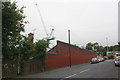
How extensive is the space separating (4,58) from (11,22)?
15.0 ft

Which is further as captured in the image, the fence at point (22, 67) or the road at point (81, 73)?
the fence at point (22, 67)

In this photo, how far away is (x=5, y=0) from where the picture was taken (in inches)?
739

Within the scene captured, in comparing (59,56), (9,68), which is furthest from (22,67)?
(59,56)

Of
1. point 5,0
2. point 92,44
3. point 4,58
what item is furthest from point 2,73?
point 92,44

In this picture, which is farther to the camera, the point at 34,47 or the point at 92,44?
the point at 92,44

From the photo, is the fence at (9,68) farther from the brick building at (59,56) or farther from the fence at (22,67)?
the brick building at (59,56)

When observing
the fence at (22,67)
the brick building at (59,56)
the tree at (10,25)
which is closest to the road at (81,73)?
the fence at (22,67)

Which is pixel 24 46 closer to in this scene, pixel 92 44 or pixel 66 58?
pixel 66 58

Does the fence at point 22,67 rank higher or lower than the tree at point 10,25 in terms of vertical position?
lower

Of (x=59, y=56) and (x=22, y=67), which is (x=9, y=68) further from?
(x=59, y=56)

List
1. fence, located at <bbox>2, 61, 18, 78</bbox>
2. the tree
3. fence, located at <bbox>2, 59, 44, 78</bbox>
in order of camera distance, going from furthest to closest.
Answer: fence, located at <bbox>2, 59, 44, 78</bbox> → fence, located at <bbox>2, 61, 18, 78</bbox> → the tree

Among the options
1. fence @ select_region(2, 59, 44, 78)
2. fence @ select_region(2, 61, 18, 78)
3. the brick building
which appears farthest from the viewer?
the brick building

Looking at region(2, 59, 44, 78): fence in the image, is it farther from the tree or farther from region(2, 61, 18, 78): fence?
the tree

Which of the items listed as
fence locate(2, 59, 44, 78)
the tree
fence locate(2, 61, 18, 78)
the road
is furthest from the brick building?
the tree
